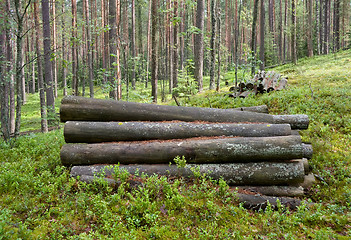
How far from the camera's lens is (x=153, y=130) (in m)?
5.54

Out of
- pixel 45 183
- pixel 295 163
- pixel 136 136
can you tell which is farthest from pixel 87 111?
pixel 295 163

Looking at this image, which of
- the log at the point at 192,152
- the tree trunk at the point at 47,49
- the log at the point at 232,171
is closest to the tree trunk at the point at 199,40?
the tree trunk at the point at 47,49

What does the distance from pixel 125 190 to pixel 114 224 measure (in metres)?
1.04

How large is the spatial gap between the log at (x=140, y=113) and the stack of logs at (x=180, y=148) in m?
0.03

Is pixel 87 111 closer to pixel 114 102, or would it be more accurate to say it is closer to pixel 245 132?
pixel 114 102

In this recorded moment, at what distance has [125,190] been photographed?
442cm

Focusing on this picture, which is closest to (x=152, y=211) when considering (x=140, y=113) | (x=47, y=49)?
(x=140, y=113)

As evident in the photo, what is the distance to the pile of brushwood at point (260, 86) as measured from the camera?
11.1 m

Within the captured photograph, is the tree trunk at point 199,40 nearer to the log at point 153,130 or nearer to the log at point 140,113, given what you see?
the log at point 140,113

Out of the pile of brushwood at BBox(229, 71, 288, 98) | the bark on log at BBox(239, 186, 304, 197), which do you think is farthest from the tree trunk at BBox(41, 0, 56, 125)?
the bark on log at BBox(239, 186, 304, 197)

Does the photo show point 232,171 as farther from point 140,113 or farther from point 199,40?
point 199,40

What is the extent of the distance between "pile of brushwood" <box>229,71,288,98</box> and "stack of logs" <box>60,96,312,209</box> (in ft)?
18.9

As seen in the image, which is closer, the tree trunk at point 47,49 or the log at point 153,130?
the log at point 153,130

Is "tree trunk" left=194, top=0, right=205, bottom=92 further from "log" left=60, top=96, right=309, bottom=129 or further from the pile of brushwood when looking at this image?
"log" left=60, top=96, right=309, bottom=129
